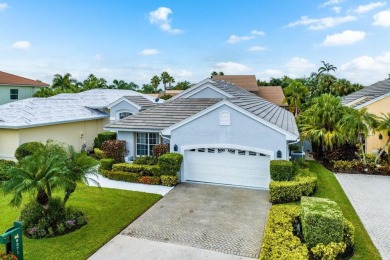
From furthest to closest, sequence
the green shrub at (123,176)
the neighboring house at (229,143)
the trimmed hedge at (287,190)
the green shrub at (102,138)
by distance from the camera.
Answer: the green shrub at (102,138), the green shrub at (123,176), the neighboring house at (229,143), the trimmed hedge at (287,190)

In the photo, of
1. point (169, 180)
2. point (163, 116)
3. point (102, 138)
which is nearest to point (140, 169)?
point (169, 180)

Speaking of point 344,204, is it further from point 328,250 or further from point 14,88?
point 14,88

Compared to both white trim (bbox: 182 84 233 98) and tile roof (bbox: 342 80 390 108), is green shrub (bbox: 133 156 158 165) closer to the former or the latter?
white trim (bbox: 182 84 233 98)

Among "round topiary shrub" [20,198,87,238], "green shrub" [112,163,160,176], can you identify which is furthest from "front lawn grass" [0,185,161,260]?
"green shrub" [112,163,160,176]

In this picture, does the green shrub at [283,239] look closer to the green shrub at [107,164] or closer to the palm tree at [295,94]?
the green shrub at [107,164]

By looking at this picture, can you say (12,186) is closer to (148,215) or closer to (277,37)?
(148,215)

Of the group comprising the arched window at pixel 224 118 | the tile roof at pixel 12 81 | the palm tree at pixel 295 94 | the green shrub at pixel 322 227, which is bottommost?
the green shrub at pixel 322 227

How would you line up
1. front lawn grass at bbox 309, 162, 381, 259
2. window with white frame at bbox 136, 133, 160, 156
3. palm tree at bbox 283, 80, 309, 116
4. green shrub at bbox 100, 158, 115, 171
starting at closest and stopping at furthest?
front lawn grass at bbox 309, 162, 381, 259, green shrub at bbox 100, 158, 115, 171, window with white frame at bbox 136, 133, 160, 156, palm tree at bbox 283, 80, 309, 116

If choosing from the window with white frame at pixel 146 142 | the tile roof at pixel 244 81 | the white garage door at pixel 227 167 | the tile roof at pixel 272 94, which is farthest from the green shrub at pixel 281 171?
the tile roof at pixel 272 94
